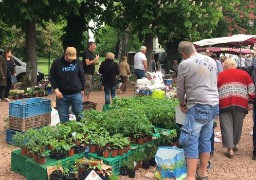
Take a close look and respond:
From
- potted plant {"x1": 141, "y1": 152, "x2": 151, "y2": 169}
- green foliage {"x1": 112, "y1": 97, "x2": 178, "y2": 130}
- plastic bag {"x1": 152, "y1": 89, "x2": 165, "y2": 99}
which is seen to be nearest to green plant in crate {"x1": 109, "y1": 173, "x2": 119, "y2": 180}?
potted plant {"x1": 141, "y1": 152, "x2": 151, "y2": 169}

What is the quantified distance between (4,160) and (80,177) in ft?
7.07

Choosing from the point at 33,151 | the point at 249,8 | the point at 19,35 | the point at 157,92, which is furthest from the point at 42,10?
the point at 249,8

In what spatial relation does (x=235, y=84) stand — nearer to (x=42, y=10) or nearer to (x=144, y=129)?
(x=144, y=129)

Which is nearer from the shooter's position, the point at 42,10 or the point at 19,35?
the point at 42,10

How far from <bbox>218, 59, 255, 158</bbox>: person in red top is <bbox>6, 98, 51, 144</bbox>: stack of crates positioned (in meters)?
3.37

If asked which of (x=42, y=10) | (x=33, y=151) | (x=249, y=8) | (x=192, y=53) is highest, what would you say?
(x=249, y=8)

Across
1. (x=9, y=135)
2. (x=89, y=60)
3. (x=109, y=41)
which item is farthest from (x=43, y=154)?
(x=109, y=41)

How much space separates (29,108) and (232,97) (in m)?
3.75

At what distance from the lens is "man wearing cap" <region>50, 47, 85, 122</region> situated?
6.65 meters

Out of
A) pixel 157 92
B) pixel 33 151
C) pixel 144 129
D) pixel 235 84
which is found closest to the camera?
pixel 33 151

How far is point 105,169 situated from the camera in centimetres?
498

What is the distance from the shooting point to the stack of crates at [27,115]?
22.0ft

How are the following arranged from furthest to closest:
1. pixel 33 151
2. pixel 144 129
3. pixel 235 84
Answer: pixel 235 84 < pixel 144 129 < pixel 33 151

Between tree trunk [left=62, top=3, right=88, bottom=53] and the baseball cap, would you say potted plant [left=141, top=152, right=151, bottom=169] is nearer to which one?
the baseball cap
